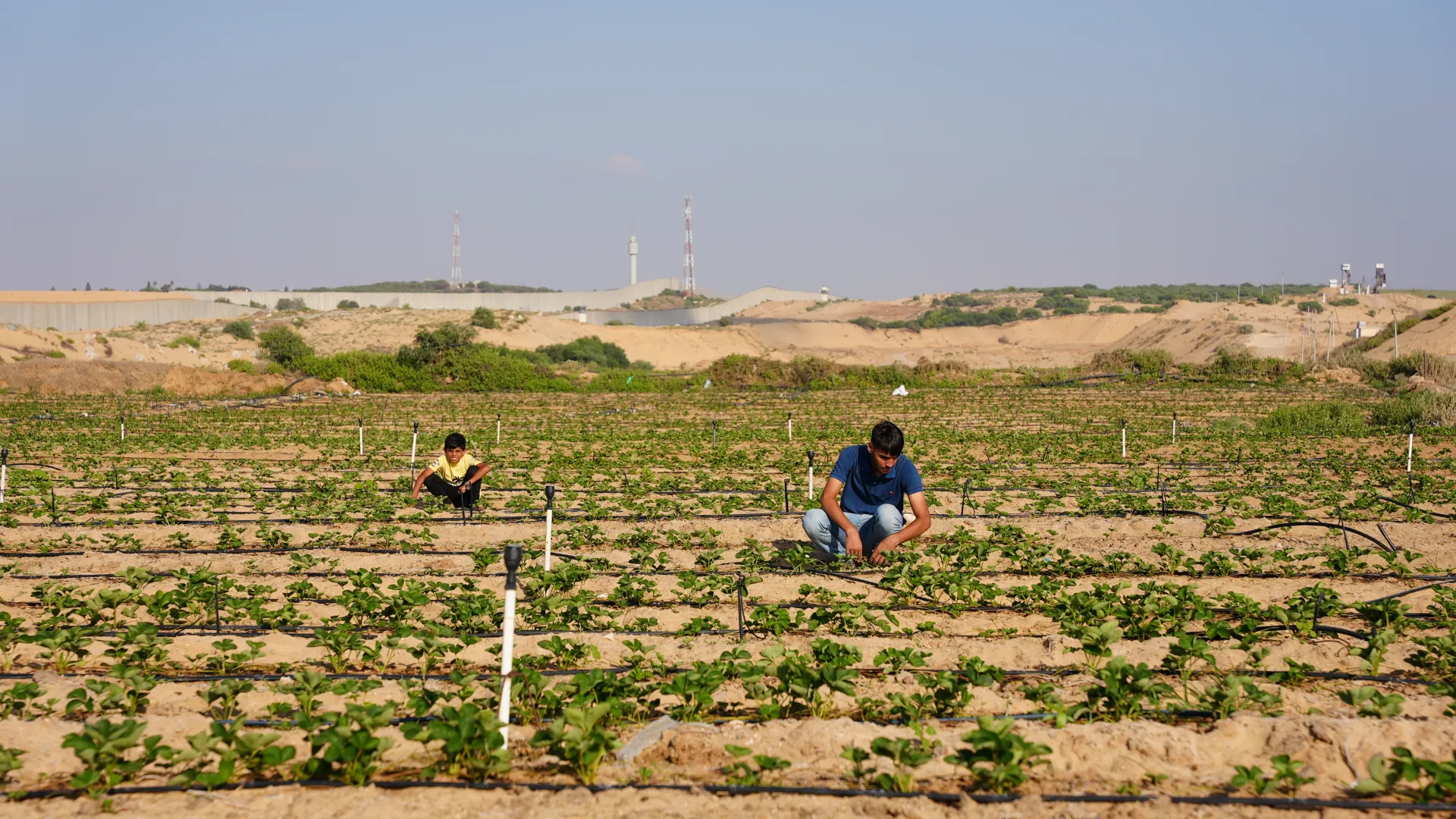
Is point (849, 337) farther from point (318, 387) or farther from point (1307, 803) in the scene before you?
point (1307, 803)

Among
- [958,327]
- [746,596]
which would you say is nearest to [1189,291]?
[958,327]

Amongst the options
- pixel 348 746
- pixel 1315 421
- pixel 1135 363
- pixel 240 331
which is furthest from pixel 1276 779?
pixel 240 331

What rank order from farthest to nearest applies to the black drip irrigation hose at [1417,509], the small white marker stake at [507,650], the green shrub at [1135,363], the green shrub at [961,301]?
the green shrub at [961,301]
the green shrub at [1135,363]
the black drip irrigation hose at [1417,509]
the small white marker stake at [507,650]

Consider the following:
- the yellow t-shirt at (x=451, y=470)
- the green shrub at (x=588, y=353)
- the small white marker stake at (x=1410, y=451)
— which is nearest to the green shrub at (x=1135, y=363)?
the green shrub at (x=588, y=353)

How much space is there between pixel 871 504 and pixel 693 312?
86.2m

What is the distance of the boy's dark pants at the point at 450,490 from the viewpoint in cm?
1076

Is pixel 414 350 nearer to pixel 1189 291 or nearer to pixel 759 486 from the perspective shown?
pixel 759 486

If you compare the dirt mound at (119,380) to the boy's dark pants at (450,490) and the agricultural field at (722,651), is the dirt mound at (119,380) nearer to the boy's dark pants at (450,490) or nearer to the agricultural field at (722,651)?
the agricultural field at (722,651)

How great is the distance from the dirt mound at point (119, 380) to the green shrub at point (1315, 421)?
29607 mm

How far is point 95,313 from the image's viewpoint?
72250 mm

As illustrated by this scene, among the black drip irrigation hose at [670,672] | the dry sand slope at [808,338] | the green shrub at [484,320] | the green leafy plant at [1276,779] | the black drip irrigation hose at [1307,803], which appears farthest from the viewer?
the green shrub at [484,320]

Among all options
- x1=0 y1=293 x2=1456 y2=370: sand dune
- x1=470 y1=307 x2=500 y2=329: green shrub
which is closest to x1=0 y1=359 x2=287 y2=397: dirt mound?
x1=0 y1=293 x2=1456 y2=370: sand dune

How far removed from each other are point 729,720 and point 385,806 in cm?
151

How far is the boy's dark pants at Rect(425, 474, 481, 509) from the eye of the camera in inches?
424
